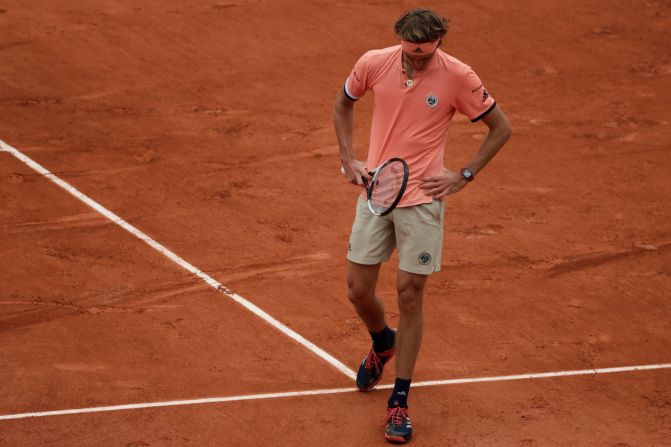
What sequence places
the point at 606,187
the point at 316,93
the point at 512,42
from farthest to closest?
the point at 512,42 < the point at 316,93 < the point at 606,187

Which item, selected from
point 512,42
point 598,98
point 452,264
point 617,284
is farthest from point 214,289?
point 512,42

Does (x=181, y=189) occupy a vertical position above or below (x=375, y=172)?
below

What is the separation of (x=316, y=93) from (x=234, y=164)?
2278mm

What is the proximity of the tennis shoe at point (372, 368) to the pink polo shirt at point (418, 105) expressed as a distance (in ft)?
4.16

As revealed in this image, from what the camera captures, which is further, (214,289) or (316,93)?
(316,93)

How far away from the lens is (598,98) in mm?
13992

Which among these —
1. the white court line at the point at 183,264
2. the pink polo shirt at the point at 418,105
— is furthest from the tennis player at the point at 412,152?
the white court line at the point at 183,264

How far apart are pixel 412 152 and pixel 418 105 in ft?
0.98

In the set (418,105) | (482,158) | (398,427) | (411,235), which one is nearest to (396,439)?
(398,427)

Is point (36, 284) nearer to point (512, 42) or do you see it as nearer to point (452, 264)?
point (452, 264)

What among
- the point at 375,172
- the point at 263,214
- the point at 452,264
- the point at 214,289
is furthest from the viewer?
the point at 263,214

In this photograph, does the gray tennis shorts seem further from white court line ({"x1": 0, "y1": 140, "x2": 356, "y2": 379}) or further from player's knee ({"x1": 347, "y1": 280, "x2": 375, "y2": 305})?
white court line ({"x1": 0, "y1": 140, "x2": 356, "y2": 379})

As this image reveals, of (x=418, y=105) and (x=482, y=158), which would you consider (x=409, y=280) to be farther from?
(x=418, y=105)

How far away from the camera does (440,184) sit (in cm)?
706
